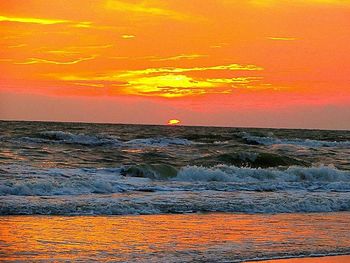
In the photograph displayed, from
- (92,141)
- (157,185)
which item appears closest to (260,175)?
(157,185)

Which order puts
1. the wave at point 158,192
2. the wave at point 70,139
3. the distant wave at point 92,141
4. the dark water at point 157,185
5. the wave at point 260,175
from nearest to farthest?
the wave at point 158,192 < the dark water at point 157,185 < the wave at point 260,175 < the wave at point 70,139 < the distant wave at point 92,141

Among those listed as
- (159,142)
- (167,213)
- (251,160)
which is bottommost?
(167,213)

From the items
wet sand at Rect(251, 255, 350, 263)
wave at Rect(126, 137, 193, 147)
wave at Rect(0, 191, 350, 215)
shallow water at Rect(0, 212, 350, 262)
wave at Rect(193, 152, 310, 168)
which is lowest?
wet sand at Rect(251, 255, 350, 263)

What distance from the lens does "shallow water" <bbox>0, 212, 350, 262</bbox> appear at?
33.6 feet

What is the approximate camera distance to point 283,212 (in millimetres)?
16078

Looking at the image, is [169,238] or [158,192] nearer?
[169,238]

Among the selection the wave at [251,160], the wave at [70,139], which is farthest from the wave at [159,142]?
the wave at [251,160]

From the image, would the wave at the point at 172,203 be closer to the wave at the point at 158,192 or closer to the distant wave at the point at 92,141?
the wave at the point at 158,192

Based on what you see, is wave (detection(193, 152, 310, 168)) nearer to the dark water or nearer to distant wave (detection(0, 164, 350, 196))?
the dark water

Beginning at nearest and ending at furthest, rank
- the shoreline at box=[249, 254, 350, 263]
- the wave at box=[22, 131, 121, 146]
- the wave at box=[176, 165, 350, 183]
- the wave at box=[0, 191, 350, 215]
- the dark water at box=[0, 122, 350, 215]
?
the shoreline at box=[249, 254, 350, 263] < the wave at box=[0, 191, 350, 215] < the dark water at box=[0, 122, 350, 215] < the wave at box=[176, 165, 350, 183] < the wave at box=[22, 131, 121, 146]

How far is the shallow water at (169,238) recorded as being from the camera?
403 inches

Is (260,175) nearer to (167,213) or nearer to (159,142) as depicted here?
(167,213)

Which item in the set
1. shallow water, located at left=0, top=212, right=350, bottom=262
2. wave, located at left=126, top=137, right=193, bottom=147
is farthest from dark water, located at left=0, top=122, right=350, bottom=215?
wave, located at left=126, top=137, right=193, bottom=147

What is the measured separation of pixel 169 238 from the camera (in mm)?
11727
